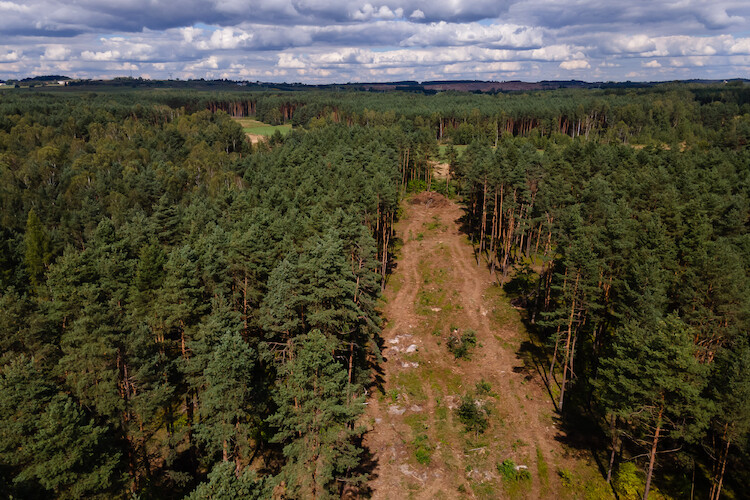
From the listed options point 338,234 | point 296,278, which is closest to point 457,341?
point 338,234

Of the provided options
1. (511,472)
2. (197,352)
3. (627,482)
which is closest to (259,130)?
(197,352)

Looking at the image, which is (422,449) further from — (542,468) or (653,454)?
(653,454)

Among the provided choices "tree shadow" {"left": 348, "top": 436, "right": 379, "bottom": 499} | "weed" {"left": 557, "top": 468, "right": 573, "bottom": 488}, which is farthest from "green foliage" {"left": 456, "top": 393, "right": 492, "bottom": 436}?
"tree shadow" {"left": 348, "top": 436, "right": 379, "bottom": 499}

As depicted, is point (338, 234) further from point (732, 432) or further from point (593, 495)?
point (732, 432)

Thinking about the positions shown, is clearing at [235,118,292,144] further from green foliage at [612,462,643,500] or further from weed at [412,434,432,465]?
green foliage at [612,462,643,500]

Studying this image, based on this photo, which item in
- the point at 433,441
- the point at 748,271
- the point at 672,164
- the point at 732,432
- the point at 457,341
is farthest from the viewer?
the point at 672,164

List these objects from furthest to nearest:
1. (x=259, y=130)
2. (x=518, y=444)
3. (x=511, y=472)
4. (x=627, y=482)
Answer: (x=259, y=130)
(x=518, y=444)
(x=511, y=472)
(x=627, y=482)

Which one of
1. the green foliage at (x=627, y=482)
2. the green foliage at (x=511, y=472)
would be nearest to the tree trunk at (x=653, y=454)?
the green foliage at (x=627, y=482)
